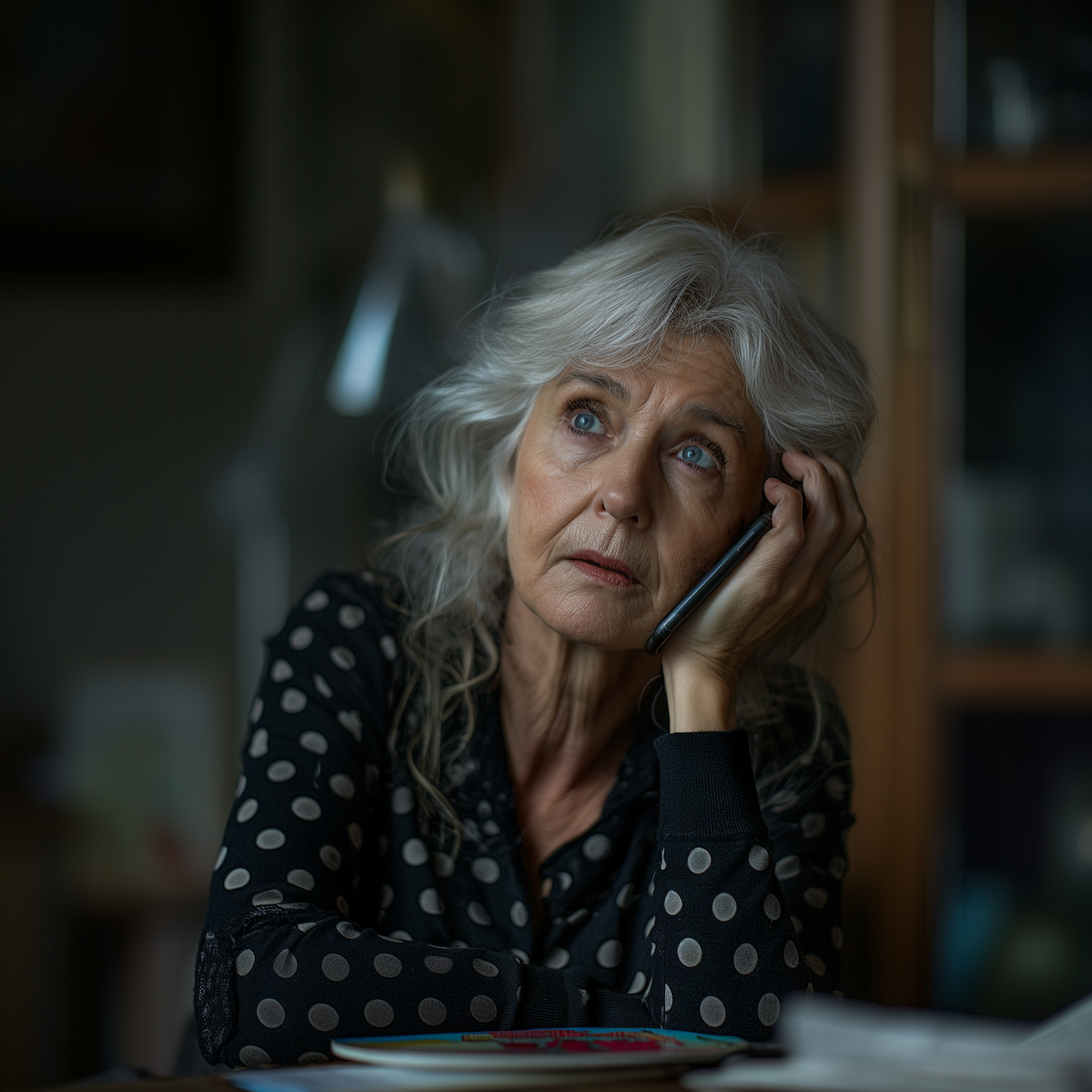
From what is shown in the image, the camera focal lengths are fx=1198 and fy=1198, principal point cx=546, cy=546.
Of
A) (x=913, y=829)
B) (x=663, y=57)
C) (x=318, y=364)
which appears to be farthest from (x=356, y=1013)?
(x=663, y=57)

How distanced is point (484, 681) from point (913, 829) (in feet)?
3.28

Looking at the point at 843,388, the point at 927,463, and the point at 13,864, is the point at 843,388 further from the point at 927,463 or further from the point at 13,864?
the point at 13,864

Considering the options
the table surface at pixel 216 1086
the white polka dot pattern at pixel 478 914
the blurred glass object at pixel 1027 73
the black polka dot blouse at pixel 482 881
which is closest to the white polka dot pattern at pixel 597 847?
the black polka dot blouse at pixel 482 881

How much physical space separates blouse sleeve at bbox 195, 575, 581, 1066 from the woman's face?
0.19 metres

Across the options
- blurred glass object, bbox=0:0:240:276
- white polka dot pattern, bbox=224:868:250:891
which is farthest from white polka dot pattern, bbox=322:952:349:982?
blurred glass object, bbox=0:0:240:276

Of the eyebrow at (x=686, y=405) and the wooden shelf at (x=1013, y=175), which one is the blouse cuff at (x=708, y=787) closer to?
the eyebrow at (x=686, y=405)

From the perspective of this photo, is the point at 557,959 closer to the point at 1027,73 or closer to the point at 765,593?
the point at 765,593

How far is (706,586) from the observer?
3.38ft

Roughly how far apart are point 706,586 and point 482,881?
328mm

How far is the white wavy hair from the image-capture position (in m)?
1.05

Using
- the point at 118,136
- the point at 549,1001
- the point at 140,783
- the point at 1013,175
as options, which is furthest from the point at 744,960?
the point at 118,136

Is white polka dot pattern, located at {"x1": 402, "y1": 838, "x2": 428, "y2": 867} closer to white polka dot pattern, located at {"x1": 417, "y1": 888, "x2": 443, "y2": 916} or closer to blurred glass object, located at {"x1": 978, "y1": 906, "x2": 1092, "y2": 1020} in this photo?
white polka dot pattern, located at {"x1": 417, "y1": 888, "x2": 443, "y2": 916}

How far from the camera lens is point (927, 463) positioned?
1879 mm

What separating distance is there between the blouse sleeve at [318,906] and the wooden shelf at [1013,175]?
1.29 meters
